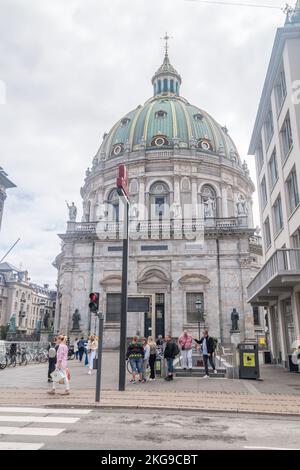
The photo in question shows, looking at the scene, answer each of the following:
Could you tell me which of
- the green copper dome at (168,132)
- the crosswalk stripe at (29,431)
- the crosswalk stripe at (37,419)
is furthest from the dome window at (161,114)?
the crosswalk stripe at (29,431)

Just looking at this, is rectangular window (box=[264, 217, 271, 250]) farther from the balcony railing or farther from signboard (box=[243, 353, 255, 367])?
signboard (box=[243, 353, 255, 367])

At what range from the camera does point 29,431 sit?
7062mm

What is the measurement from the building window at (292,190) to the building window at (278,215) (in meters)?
2.19

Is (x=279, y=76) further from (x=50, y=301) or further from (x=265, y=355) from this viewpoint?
(x=50, y=301)

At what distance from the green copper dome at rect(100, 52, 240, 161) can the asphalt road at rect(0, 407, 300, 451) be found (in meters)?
42.7

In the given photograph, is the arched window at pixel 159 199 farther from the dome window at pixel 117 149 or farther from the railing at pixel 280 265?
the railing at pixel 280 265

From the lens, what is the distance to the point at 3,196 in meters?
30.6

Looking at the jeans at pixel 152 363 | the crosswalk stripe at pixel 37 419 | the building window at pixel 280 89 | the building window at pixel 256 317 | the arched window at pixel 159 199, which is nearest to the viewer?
the crosswalk stripe at pixel 37 419

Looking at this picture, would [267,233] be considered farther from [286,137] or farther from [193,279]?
[193,279]

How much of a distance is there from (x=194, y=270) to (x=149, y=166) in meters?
16.7

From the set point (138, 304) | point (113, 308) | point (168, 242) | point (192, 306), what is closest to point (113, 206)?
point (168, 242)

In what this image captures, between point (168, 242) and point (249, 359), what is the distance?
23.2 m

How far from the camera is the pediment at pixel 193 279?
37.6 metres

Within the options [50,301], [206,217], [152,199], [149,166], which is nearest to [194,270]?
[206,217]
